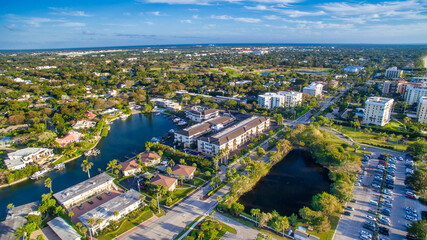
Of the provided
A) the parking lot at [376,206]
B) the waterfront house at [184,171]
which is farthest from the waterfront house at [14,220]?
the parking lot at [376,206]

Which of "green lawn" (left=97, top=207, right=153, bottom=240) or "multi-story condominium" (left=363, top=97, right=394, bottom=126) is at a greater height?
Result: "multi-story condominium" (left=363, top=97, right=394, bottom=126)

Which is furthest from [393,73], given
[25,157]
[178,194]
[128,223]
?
[25,157]

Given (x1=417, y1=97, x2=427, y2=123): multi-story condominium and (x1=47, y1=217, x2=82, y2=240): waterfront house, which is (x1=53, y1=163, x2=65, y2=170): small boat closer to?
(x1=47, y1=217, x2=82, y2=240): waterfront house

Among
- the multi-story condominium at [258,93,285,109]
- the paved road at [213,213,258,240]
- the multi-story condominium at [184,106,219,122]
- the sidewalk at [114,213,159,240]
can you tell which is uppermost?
the multi-story condominium at [258,93,285,109]

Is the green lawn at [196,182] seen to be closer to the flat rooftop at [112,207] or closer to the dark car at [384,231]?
the flat rooftop at [112,207]

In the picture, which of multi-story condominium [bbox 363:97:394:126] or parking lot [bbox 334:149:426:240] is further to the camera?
multi-story condominium [bbox 363:97:394:126]

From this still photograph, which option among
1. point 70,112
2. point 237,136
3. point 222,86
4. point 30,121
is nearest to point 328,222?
point 237,136

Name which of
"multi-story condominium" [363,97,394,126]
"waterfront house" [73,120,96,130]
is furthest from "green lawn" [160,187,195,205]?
"multi-story condominium" [363,97,394,126]
